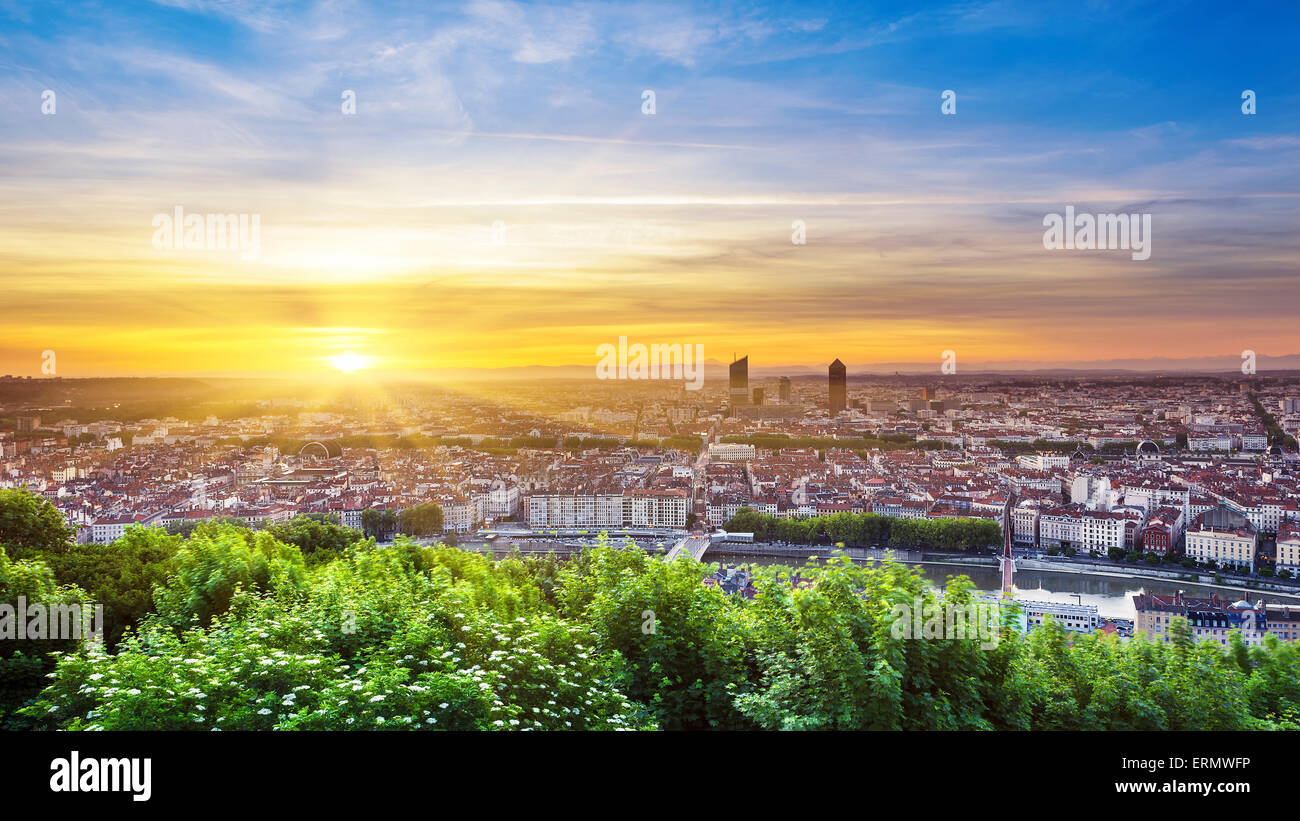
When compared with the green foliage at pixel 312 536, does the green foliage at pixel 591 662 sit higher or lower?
higher

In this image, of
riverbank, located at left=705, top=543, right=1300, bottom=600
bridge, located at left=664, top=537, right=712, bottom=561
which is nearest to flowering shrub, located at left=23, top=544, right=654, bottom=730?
riverbank, located at left=705, top=543, right=1300, bottom=600

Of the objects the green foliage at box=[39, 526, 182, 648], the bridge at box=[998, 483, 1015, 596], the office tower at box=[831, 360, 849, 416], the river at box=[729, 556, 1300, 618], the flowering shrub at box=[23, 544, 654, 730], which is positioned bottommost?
the river at box=[729, 556, 1300, 618]

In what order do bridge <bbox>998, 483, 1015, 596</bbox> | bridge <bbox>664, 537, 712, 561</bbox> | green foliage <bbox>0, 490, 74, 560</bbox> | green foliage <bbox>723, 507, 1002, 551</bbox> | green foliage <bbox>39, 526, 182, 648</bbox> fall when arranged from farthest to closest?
green foliage <bbox>723, 507, 1002, 551</bbox>
bridge <bbox>664, 537, 712, 561</bbox>
bridge <bbox>998, 483, 1015, 596</bbox>
green foliage <bbox>0, 490, 74, 560</bbox>
green foliage <bbox>39, 526, 182, 648</bbox>

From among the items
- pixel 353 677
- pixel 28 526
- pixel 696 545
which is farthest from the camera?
pixel 696 545

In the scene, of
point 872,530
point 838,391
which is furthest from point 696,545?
point 838,391

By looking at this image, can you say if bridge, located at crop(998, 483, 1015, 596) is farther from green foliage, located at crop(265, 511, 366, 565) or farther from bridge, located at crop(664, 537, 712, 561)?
green foliage, located at crop(265, 511, 366, 565)

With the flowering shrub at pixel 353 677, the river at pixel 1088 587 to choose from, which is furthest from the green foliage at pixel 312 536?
the river at pixel 1088 587

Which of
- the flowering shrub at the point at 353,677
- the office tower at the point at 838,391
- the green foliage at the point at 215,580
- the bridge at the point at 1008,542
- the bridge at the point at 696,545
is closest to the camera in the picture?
the flowering shrub at the point at 353,677

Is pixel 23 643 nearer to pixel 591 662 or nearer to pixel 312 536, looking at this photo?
pixel 591 662

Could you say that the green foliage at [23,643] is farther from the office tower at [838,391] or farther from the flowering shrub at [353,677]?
the office tower at [838,391]

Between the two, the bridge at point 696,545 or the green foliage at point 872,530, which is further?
the green foliage at point 872,530
